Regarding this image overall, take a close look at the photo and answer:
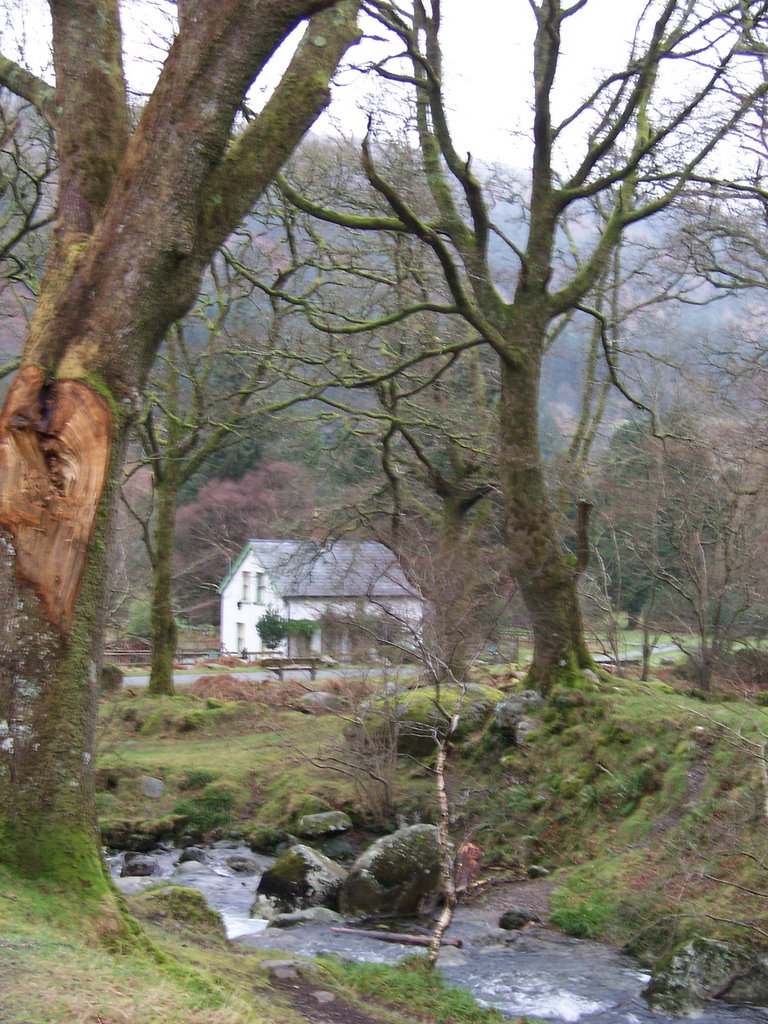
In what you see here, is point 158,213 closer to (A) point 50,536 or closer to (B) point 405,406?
(A) point 50,536

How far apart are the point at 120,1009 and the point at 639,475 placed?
61.8 feet

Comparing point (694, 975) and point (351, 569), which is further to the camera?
point (351, 569)

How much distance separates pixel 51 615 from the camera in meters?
4.74

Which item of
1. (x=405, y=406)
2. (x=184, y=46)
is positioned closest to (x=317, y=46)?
(x=184, y=46)

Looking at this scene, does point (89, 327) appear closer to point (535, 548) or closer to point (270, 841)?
point (535, 548)

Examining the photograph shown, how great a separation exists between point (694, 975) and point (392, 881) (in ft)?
12.0

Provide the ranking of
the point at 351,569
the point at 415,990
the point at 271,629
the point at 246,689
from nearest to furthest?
the point at 415,990
the point at 351,569
the point at 246,689
the point at 271,629

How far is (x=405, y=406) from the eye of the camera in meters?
18.4

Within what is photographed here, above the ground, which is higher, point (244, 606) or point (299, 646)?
point (244, 606)

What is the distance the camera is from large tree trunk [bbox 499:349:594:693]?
43.4ft

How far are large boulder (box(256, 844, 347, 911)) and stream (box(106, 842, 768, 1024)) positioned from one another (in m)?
0.39

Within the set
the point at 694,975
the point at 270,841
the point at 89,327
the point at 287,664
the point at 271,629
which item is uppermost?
the point at 89,327

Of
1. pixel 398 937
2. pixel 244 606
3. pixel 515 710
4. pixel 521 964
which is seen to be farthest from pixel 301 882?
pixel 244 606

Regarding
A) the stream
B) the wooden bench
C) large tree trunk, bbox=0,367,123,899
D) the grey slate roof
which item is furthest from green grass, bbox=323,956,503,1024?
the wooden bench
